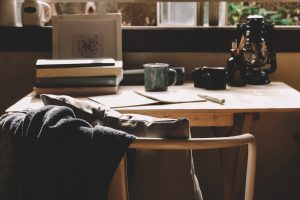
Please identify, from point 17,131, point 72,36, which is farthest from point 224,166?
point 17,131

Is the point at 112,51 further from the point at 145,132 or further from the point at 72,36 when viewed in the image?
the point at 145,132

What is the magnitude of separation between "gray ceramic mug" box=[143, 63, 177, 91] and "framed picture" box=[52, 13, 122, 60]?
1.01 feet

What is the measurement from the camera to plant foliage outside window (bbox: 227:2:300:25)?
4219mm

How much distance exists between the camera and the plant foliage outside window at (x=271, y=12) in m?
4.22

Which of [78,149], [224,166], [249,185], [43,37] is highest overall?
[43,37]

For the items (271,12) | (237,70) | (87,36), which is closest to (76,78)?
(87,36)

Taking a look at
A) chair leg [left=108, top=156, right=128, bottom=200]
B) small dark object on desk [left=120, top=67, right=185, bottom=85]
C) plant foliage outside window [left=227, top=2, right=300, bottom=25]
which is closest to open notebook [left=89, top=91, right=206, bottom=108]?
small dark object on desk [left=120, top=67, right=185, bottom=85]

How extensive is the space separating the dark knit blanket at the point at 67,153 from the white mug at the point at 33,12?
3.91 feet

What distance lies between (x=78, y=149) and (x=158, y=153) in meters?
0.21

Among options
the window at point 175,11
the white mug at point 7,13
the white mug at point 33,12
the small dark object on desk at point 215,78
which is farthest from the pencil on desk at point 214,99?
the window at point 175,11

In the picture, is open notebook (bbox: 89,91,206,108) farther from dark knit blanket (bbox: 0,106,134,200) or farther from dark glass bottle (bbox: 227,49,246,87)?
dark knit blanket (bbox: 0,106,134,200)

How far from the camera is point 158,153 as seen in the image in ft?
3.54

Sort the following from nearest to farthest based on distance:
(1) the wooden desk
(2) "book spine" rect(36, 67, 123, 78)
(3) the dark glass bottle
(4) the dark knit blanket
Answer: (4) the dark knit blanket < (1) the wooden desk < (2) "book spine" rect(36, 67, 123, 78) < (3) the dark glass bottle

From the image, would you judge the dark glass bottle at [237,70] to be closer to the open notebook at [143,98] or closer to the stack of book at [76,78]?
the open notebook at [143,98]
